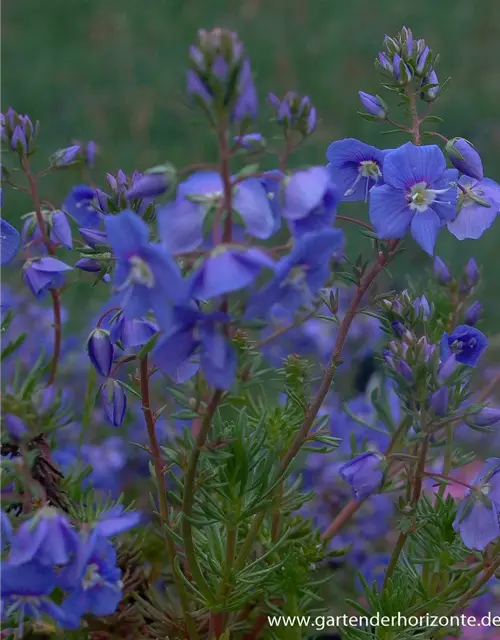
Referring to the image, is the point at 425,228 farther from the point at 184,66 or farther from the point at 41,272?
the point at 184,66

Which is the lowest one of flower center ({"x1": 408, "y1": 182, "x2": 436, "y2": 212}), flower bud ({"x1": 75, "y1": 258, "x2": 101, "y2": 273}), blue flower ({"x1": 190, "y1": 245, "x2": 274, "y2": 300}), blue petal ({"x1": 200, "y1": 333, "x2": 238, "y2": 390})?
flower bud ({"x1": 75, "y1": 258, "x2": 101, "y2": 273})

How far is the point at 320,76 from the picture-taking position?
5023mm

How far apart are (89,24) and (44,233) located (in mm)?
4550

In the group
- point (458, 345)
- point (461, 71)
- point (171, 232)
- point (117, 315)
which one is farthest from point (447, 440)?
point (461, 71)

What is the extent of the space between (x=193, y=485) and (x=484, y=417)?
438mm

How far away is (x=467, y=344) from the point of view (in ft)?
4.09

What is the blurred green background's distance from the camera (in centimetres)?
446

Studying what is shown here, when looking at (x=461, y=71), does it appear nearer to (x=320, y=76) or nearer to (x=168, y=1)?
(x=320, y=76)

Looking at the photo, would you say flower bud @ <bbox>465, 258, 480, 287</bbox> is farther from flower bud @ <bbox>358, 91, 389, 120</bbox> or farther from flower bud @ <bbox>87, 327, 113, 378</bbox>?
flower bud @ <bbox>87, 327, 113, 378</bbox>

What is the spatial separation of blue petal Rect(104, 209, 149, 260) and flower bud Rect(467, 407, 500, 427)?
57cm

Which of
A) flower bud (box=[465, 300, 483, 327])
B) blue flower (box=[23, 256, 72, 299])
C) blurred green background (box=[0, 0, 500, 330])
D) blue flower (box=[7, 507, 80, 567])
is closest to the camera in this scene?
blue flower (box=[7, 507, 80, 567])

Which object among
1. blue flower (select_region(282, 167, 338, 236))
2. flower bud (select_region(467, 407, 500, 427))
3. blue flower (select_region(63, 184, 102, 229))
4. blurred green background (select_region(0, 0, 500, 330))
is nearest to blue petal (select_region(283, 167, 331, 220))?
blue flower (select_region(282, 167, 338, 236))

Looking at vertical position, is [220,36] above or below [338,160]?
above

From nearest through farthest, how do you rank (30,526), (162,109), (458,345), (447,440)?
(30,526)
(458,345)
(447,440)
(162,109)
